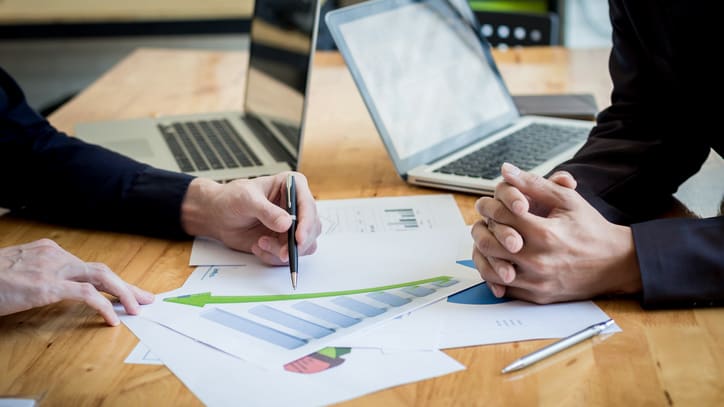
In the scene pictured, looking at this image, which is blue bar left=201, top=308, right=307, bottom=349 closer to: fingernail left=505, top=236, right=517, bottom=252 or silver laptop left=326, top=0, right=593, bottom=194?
fingernail left=505, top=236, right=517, bottom=252

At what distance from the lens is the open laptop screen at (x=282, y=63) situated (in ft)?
4.83

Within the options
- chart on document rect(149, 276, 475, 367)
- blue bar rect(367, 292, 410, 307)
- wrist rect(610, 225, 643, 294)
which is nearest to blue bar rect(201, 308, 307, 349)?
chart on document rect(149, 276, 475, 367)

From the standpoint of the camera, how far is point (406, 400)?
776mm

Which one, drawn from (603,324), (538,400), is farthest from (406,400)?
(603,324)

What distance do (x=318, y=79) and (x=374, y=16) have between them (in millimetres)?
736

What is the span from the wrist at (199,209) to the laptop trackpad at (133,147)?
37 centimetres

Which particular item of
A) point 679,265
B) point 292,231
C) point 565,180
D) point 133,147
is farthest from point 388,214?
point 133,147

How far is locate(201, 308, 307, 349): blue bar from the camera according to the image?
88cm

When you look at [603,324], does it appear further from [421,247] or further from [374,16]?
[374,16]

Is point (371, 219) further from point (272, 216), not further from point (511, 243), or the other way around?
point (511, 243)

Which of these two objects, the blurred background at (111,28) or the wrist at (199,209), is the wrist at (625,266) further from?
the blurred background at (111,28)

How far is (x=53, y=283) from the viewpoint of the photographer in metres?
0.96

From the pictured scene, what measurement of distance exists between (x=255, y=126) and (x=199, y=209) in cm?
54

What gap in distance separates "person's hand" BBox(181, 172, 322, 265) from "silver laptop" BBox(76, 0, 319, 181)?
22 centimetres
